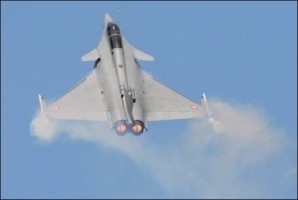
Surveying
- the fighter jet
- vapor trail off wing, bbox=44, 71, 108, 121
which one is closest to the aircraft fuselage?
the fighter jet

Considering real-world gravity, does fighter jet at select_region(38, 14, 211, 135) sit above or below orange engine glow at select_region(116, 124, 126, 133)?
above

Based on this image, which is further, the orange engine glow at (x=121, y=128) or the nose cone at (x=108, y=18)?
the nose cone at (x=108, y=18)

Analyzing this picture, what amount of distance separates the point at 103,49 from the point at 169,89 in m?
8.47

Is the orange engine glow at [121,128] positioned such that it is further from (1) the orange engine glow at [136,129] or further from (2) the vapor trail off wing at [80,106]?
(2) the vapor trail off wing at [80,106]

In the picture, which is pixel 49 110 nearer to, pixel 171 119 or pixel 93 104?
pixel 93 104

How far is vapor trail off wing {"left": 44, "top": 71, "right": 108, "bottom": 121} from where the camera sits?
82.6m

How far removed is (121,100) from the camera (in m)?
81.6

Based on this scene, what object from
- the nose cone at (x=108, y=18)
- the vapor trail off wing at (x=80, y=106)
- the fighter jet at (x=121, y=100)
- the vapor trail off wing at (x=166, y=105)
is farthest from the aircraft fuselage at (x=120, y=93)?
the nose cone at (x=108, y=18)

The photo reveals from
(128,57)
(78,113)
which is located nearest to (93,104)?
(78,113)

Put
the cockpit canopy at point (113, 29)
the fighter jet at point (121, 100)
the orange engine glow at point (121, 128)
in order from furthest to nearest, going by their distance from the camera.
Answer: the cockpit canopy at point (113, 29)
the fighter jet at point (121, 100)
the orange engine glow at point (121, 128)

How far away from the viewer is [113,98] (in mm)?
82250

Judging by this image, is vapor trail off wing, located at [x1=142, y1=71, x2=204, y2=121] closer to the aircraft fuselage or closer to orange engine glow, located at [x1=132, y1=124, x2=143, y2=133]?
the aircraft fuselage

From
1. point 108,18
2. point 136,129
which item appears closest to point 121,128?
point 136,129

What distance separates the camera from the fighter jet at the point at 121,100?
80875 millimetres
